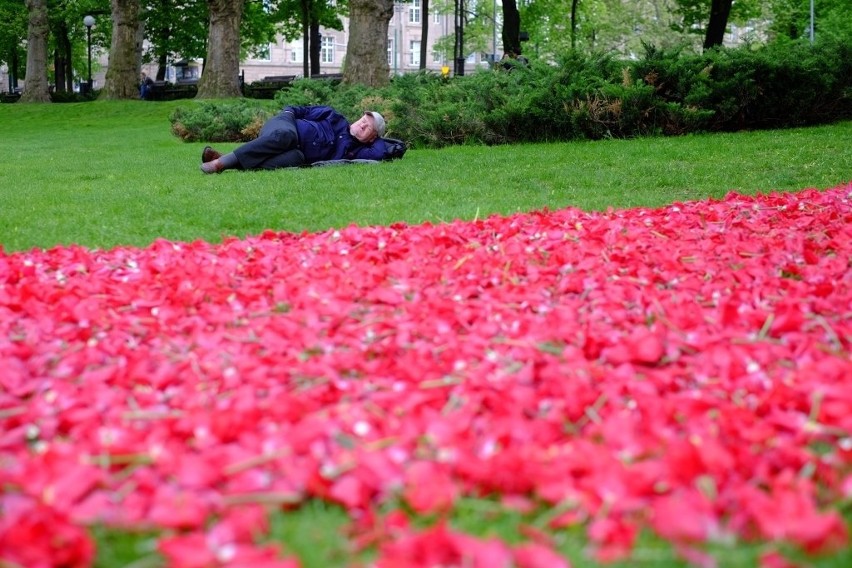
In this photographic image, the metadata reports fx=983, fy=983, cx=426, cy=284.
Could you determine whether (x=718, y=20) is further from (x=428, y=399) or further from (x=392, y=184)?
(x=428, y=399)

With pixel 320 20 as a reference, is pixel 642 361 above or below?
below

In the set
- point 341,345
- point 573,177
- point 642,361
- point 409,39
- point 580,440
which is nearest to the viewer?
point 580,440

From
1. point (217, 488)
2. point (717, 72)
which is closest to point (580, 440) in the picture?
point (217, 488)

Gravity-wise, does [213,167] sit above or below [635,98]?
below

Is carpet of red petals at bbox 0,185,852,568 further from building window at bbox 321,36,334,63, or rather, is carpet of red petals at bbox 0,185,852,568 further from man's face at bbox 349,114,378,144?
building window at bbox 321,36,334,63

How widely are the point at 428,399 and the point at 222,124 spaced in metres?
15.9

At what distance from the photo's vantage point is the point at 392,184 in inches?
376

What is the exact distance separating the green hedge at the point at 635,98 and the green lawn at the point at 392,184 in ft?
2.55

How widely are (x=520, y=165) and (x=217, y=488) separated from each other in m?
8.91

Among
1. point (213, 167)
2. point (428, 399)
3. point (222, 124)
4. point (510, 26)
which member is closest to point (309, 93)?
point (222, 124)

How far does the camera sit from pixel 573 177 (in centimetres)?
995

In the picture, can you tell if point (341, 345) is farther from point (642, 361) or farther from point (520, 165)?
point (520, 165)

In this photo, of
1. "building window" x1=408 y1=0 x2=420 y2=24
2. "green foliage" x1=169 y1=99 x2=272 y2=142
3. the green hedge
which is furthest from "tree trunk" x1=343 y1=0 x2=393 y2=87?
"building window" x1=408 y1=0 x2=420 y2=24

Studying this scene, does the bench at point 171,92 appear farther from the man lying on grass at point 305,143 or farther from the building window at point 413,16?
the building window at point 413,16
